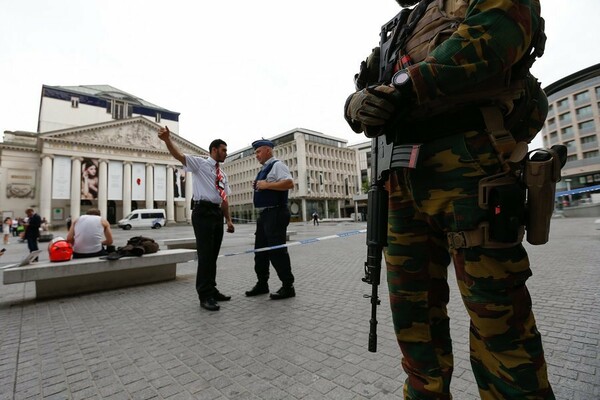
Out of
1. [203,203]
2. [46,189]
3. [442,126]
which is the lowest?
[203,203]

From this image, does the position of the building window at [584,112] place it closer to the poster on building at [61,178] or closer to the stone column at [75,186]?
the stone column at [75,186]

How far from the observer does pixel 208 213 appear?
13.1ft

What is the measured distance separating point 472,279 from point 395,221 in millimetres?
414

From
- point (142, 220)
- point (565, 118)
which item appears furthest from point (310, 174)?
point (565, 118)

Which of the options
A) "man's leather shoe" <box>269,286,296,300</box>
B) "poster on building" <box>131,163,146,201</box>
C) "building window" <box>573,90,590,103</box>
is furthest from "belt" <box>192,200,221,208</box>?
"building window" <box>573,90,590,103</box>

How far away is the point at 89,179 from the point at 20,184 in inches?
409

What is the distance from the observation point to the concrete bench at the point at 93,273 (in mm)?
4133

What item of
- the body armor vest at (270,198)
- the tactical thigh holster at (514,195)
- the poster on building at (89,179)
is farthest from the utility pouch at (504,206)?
the poster on building at (89,179)

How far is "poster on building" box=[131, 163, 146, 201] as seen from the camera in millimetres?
50638

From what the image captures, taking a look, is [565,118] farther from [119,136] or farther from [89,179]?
[89,179]

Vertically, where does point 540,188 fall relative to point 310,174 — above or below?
below

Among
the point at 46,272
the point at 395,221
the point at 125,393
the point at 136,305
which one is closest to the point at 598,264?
the point at 395,221

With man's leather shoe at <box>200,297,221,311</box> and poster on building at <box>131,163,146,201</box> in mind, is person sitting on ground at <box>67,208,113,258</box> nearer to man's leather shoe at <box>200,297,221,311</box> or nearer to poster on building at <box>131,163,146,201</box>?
man's leather shoe at <box>200,297,221,311</box>

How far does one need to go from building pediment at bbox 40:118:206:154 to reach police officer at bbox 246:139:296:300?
152 feet
